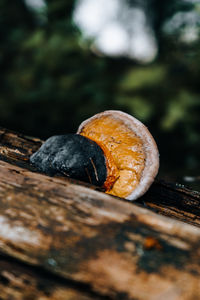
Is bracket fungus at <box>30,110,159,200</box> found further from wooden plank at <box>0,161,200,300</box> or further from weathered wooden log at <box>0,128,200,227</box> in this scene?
wooden plank at <box>0,161,200,300</box>

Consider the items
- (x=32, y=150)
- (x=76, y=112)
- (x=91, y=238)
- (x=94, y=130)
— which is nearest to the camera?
(x=91, y=238)

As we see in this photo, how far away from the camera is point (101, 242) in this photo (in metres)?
Result: 1.16

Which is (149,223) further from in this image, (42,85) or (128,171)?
(42,85)

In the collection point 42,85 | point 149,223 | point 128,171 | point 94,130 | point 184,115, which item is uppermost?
point 184,115

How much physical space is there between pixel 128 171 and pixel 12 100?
435 cm

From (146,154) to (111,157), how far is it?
27 cm

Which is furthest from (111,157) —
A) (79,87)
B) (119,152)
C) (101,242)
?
(79,87)

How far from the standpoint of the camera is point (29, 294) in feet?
3.52

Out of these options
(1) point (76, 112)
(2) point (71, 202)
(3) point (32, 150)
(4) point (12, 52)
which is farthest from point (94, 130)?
(4) point (12, 52)

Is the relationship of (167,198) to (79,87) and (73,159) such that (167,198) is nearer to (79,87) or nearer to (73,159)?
(73,159)

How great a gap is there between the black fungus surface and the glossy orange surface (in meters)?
0.09

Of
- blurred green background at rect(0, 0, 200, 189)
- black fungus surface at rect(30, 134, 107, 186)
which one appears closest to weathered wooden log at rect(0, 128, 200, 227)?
black fungus surface at rect(30, 134, 107, 186)

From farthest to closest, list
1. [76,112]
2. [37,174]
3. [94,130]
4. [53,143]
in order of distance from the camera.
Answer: [76,112] < [94,130] < [53,143] < [37,174]

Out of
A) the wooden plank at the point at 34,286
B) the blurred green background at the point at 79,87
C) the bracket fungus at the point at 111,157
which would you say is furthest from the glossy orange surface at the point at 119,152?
the blurred green background at the point at 79,87
